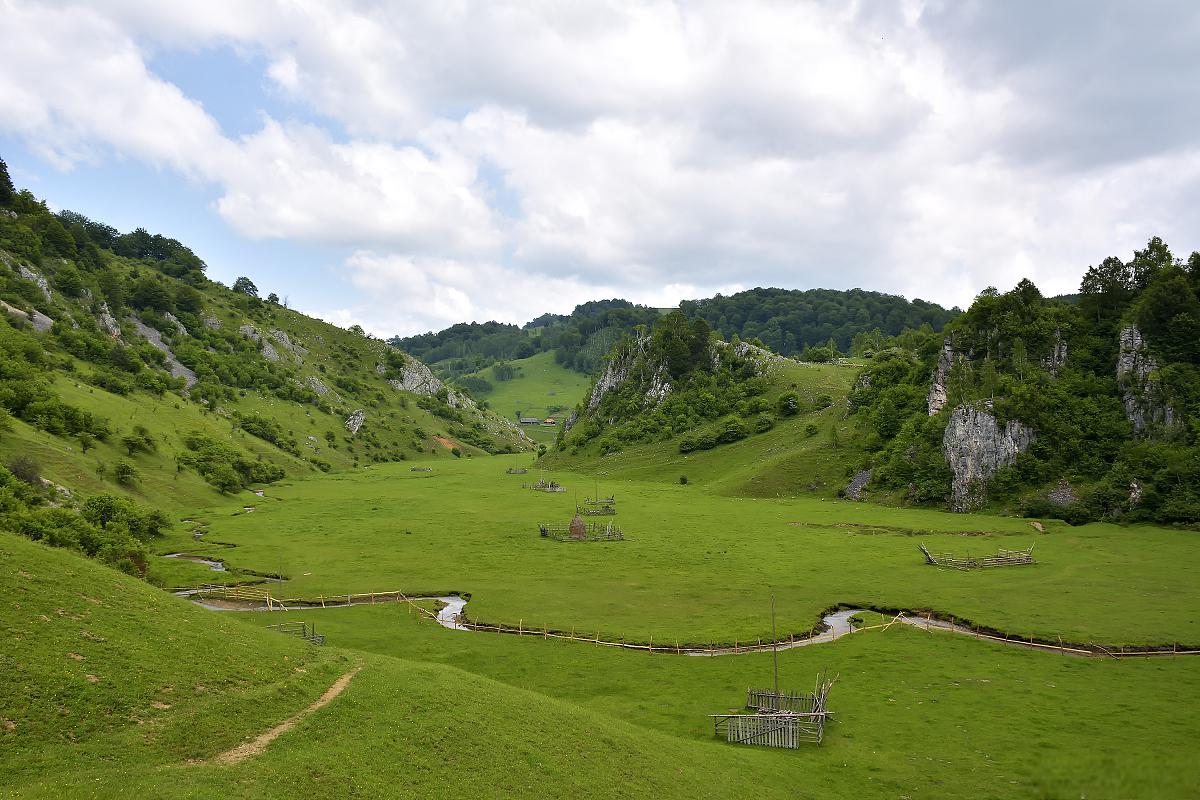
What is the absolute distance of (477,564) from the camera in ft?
228

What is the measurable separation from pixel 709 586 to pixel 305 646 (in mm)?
34975

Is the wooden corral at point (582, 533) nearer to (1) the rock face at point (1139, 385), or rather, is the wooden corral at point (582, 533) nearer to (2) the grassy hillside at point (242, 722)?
(2) the grassy hillside at point (242, 722)

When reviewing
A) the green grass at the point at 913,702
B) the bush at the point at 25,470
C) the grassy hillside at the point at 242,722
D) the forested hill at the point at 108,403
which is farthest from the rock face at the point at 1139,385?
the bush at the point at 25,470

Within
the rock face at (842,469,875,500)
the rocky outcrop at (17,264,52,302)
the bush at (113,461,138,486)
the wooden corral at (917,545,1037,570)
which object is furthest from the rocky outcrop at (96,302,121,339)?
the wooden corral at (917,545,1037,570)

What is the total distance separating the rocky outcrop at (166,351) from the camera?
565ft

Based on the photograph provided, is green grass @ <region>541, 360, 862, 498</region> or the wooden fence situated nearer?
the wooden fence

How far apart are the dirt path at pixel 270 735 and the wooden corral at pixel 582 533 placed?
5150 centimetres

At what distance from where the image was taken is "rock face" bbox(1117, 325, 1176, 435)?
88.7m

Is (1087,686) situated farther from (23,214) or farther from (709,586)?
(23,214)

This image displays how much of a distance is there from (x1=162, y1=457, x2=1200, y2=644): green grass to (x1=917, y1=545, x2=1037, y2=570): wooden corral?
169 centimetres

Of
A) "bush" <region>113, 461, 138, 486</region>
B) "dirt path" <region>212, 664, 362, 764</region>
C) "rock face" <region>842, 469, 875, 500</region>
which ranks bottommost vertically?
"dirt path" <region>212, 664, 362, 764</region>

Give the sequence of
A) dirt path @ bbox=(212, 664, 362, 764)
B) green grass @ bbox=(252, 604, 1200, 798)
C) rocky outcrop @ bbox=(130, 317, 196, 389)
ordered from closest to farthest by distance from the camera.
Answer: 1. dirt path @ bbox=(212, 664, 362, 764)
2. green grass @ bbox=(252, 604, 1200, 798)
3. rocky outcrop @ bbox=(130, 317, 196, 389)

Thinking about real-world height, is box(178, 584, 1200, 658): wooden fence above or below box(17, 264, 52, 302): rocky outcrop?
below

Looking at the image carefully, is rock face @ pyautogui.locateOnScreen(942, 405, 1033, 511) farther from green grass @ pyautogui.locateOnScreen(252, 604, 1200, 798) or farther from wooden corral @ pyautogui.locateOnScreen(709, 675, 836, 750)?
wooden corral @ pyautogui.locateOnScreen(709, 675, 836, 750)
